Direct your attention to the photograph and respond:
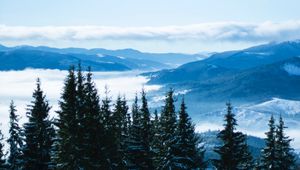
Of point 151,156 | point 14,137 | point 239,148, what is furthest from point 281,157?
point 14,137

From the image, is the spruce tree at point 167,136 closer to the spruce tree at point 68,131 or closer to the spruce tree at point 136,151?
the spruce tree at point 136,151

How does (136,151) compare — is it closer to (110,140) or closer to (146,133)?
(146,133)

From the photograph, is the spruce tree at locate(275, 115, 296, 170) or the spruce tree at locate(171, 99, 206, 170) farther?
the spruce tree at locate(275, 115, 296, 170)

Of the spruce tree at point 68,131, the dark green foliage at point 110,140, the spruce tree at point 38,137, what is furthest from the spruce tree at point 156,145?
the spruce tree at point 38,137

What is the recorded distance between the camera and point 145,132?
133ft

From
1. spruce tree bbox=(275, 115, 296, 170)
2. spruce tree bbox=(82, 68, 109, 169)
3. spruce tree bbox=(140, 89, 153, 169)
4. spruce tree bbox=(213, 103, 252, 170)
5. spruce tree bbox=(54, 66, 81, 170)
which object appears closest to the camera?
spruce tree bbox=(54, 66, 81, 170)

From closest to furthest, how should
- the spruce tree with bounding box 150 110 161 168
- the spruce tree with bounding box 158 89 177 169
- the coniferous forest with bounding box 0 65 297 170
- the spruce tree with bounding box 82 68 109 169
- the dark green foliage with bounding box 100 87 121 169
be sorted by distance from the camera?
the coniferous forest with bounding box 0 65 297 170 < the spruce tree with bounding box 82 68 109 169 < the spruce tree with bounding box 158 89 177 169 < the dark green foliage with bounding box 100 87 121 169 < the spruce tree with bounding box 150 110 161 168

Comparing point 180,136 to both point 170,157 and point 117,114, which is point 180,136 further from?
point 117,114

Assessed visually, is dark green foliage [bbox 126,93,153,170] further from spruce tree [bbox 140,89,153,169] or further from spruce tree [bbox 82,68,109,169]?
spruce tree [bbox 82,68,109,169]

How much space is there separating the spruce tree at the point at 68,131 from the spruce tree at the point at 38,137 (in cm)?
406

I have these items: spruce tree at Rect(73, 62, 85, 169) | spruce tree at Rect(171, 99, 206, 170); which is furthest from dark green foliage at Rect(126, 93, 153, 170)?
spruce tree at Rect(73, 62, 85, 169)

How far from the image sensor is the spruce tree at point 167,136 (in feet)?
115

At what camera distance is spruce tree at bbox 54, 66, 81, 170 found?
31984 millimetres

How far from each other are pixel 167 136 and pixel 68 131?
7172 mm
